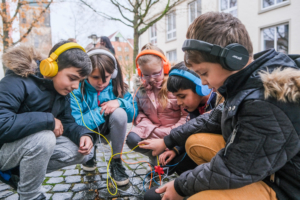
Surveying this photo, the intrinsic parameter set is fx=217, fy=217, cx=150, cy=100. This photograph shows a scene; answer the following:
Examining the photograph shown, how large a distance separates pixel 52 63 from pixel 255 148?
1498 millimetres

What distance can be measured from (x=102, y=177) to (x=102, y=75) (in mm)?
1044

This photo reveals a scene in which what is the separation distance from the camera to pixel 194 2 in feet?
47.2

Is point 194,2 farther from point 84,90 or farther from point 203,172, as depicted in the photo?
point 203,172

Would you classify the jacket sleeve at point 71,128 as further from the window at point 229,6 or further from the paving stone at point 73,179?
the window at point 229,6

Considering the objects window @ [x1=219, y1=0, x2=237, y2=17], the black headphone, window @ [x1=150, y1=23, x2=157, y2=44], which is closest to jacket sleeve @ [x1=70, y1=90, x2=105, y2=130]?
the black headphone

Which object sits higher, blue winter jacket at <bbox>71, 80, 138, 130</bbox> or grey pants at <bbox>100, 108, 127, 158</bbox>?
blue winter jacket at <bbox>71, 80, 138, 130</bbox>

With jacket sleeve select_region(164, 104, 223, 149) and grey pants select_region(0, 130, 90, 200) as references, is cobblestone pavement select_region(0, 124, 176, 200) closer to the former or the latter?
grey pants select_region(0, 130, 90, 200)

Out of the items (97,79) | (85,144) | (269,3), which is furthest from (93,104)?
(269,3)

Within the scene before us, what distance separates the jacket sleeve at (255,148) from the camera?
0.94 metres

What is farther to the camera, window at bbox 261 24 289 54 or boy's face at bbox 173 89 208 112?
window at bbox 261 24 289 54

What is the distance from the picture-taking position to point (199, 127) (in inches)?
68.3

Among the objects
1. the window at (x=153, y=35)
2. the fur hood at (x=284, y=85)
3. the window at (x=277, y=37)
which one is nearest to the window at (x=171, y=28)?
the window at (x=153, y=35)

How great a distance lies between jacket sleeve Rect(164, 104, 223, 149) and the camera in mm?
1654

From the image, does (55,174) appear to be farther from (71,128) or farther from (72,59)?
(72,59)
